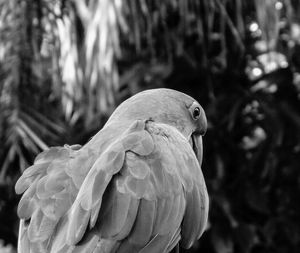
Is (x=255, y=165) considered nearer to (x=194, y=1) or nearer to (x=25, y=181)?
(x=194, y=1)

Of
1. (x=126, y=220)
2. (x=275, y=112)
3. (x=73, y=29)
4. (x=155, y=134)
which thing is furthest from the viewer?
(x=275, y=112)

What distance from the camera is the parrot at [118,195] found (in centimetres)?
208

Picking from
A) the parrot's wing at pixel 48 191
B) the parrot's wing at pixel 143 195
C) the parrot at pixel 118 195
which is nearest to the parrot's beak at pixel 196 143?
the parrot at pixel 118 195

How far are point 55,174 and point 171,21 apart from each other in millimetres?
1985

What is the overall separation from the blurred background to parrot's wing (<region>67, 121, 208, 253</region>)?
1.02 meters

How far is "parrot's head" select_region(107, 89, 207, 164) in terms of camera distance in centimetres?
262

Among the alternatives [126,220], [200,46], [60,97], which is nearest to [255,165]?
[200,46]

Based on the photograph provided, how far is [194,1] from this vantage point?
364cm

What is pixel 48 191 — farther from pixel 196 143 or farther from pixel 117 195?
pixel 196 143

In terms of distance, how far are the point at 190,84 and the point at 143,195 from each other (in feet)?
6.81

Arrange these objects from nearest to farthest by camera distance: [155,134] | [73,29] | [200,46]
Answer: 1. [155,134]
2. [73,29]
3. [200,46]

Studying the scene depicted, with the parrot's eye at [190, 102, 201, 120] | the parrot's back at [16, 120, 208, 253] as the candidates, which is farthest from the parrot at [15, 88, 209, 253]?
the parrot's eye at [190, 102, 201, 120]

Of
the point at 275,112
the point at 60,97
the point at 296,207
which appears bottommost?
the point at 296,207

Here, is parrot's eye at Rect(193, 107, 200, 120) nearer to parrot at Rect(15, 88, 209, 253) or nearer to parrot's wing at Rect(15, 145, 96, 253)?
parrot at Rect(15, 88, 209, 253)
